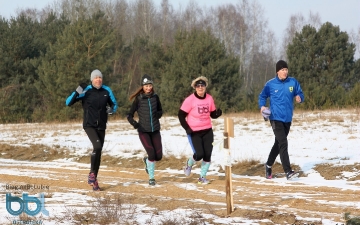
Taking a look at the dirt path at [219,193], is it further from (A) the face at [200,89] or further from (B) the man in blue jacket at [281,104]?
(A) the face at [200,89]

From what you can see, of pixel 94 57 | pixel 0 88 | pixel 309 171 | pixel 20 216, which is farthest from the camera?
pixel 0 88

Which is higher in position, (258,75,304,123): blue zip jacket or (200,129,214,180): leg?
(258,75,304,123): blue zip jacket

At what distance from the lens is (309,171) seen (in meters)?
10.5

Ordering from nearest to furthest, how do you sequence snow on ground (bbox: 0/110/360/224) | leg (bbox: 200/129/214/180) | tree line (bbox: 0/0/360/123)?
snow on ground (bbox: 0/110/360/224) → leg (bbox: 200/129/214/180) → tree line (bbox: 0/0/360/123)

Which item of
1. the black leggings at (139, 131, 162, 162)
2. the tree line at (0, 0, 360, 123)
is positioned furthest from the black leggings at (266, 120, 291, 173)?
the tree line at (0, 0, 360, 123)

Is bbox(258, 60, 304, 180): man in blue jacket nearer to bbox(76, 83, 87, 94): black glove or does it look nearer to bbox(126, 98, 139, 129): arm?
bbox(126, 98, 139, 129): arm

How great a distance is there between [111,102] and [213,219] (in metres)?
4.13

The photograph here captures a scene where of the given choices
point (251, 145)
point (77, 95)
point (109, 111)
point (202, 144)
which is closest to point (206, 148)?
point (202, 144)

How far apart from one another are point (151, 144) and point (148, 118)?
0.50 m

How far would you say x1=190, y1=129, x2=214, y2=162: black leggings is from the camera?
9.68 metres

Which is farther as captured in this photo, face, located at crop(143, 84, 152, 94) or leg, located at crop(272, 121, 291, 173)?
leg, located at crop(272, 121, 291, 173)

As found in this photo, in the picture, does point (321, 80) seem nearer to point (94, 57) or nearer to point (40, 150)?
point (94, 57)

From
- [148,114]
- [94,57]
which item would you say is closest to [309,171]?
[148,114]

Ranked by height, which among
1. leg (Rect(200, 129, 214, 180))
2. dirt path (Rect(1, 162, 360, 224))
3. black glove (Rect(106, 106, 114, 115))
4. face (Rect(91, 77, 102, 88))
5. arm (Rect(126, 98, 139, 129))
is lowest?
dirt path (Rect(1, 162, 360, 224))
